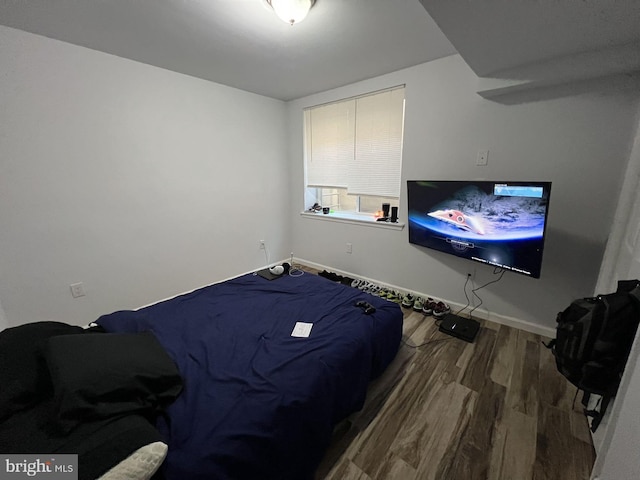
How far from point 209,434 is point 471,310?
8.29 feet

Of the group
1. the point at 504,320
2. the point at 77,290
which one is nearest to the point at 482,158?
the point at 504,320

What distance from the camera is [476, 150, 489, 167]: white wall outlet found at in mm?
2260

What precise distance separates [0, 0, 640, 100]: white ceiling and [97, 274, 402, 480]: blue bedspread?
5.89 feet

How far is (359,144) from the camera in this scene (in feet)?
10.3

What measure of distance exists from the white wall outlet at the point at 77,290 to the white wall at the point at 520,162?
121 inches

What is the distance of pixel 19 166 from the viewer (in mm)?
1944

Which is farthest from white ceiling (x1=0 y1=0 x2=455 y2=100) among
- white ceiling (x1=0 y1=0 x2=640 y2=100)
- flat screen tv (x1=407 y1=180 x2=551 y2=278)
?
flat screen tv (x1=407 y1=180 x2=551 y2=278)

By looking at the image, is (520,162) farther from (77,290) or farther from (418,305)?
(77,290)

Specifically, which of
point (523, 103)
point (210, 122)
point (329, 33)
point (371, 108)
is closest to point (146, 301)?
point (210, 122)

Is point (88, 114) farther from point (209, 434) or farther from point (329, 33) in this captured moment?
point (209, 434)

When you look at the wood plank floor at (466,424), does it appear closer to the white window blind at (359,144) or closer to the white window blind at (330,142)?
the white window blind at (359,144)

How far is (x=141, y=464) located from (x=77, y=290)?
7.56 ft

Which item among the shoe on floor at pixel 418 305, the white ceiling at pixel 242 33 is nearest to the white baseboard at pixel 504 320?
the shoe on floor at pixel 418 305

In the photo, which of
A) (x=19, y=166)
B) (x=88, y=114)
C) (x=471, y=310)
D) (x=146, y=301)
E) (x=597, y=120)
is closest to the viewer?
(x=597, y=120)
